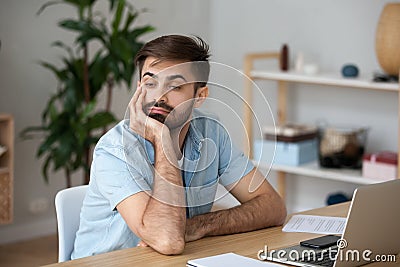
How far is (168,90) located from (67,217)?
0.51m

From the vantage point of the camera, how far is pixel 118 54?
3.86 m

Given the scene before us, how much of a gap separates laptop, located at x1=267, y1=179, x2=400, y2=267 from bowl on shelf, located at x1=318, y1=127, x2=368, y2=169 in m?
2.41

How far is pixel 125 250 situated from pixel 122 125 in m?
0.33

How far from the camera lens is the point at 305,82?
4434 mm

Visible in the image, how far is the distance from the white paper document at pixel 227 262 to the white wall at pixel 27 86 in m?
2.62

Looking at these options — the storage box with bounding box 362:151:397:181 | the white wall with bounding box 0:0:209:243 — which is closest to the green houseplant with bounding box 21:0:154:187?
the white wall with bounding box 0:0:209:243

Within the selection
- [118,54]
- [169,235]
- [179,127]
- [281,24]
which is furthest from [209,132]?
[281,24]

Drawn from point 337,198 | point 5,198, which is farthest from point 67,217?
point 337,198

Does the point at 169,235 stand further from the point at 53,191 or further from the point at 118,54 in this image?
the point at 53,191

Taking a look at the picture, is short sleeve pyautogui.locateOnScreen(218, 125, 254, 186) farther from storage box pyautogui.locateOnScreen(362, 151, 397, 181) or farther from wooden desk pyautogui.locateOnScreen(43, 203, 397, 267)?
storage box pyautogui.locateOnScreen(362, 151, 397, 181)

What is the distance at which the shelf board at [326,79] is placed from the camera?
4000mm

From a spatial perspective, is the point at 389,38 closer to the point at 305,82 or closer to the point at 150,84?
the point at 305,82

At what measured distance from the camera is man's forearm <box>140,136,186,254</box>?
6.03 ft

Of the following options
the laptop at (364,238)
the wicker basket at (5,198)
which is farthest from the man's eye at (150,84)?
the wicker basket at (5,198)
